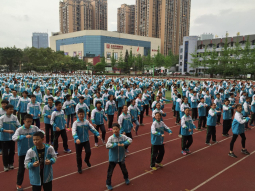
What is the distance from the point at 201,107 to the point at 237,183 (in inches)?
166

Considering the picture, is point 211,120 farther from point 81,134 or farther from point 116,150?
point 81,134

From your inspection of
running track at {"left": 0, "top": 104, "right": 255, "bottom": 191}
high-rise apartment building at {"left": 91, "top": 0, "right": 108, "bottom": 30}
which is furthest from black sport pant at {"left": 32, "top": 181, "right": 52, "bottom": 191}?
high-rise apartment building at {"left": 91, "top": 0, "right": 108, "bottom": 30}

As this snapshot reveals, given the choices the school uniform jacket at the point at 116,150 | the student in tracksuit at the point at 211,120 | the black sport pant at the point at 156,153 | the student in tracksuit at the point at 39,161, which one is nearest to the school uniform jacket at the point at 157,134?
the black sport pant at the point at 156,153

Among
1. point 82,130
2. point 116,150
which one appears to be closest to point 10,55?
point 82,130

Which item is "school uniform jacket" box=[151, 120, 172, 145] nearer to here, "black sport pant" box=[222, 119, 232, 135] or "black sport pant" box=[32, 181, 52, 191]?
"black sport pant" box=[32, 181, 52, 191]

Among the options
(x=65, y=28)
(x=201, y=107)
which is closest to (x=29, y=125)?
(x=201, y=107)

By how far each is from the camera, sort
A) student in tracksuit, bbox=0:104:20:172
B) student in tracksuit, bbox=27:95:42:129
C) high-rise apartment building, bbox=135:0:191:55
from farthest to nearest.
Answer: high-rise apartment building, bbox=135:0:191:55
student in tracksuit, bbox=27:95:42:129
student in tracksuit, bbox=0:104:20:172

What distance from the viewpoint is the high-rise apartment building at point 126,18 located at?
381ft

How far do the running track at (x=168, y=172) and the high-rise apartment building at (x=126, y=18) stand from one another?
117963 mm

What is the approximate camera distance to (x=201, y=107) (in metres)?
8.81

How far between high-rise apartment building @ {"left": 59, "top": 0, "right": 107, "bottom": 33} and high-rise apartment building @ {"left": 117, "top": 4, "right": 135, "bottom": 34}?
1074 centimetres

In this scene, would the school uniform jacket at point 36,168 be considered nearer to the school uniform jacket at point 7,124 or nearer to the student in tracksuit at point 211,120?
the school uniform jacket at point 7,124

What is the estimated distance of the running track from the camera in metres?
4.77

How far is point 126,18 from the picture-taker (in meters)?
117
